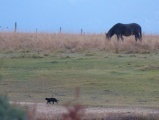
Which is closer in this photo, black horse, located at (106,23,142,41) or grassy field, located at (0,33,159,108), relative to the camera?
grassy field, located at (0,33,159,108)

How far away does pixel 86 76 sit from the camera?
1936 cm

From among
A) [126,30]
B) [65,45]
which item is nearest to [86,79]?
[65,45]

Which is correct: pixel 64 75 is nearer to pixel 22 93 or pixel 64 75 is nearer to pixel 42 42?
pixel 22 93

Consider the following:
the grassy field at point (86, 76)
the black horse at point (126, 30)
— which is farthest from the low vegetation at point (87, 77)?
the black horse at point (126, 30)

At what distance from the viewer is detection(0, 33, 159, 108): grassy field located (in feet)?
49.9

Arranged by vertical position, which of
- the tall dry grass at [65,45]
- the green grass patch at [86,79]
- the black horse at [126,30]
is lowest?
the green grass patch at [86,79]

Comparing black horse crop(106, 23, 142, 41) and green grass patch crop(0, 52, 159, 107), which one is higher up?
black horse crop(106, 23, 142, 41)

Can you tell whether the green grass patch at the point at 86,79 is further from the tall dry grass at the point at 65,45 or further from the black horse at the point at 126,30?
the black horse at the point at 126,30

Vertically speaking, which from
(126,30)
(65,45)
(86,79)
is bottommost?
(86,79)

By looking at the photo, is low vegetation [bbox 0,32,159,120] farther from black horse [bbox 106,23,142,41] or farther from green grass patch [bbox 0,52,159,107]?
black horse [bbox 106,23,142,41]

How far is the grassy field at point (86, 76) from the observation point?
1521 centimetres

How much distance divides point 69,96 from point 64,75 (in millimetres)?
4242

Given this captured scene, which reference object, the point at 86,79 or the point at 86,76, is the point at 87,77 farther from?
the point at 86,79

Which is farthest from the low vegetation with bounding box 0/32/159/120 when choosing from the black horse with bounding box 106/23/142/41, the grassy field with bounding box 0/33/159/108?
the black horse with bounding box 106/23/142/41
